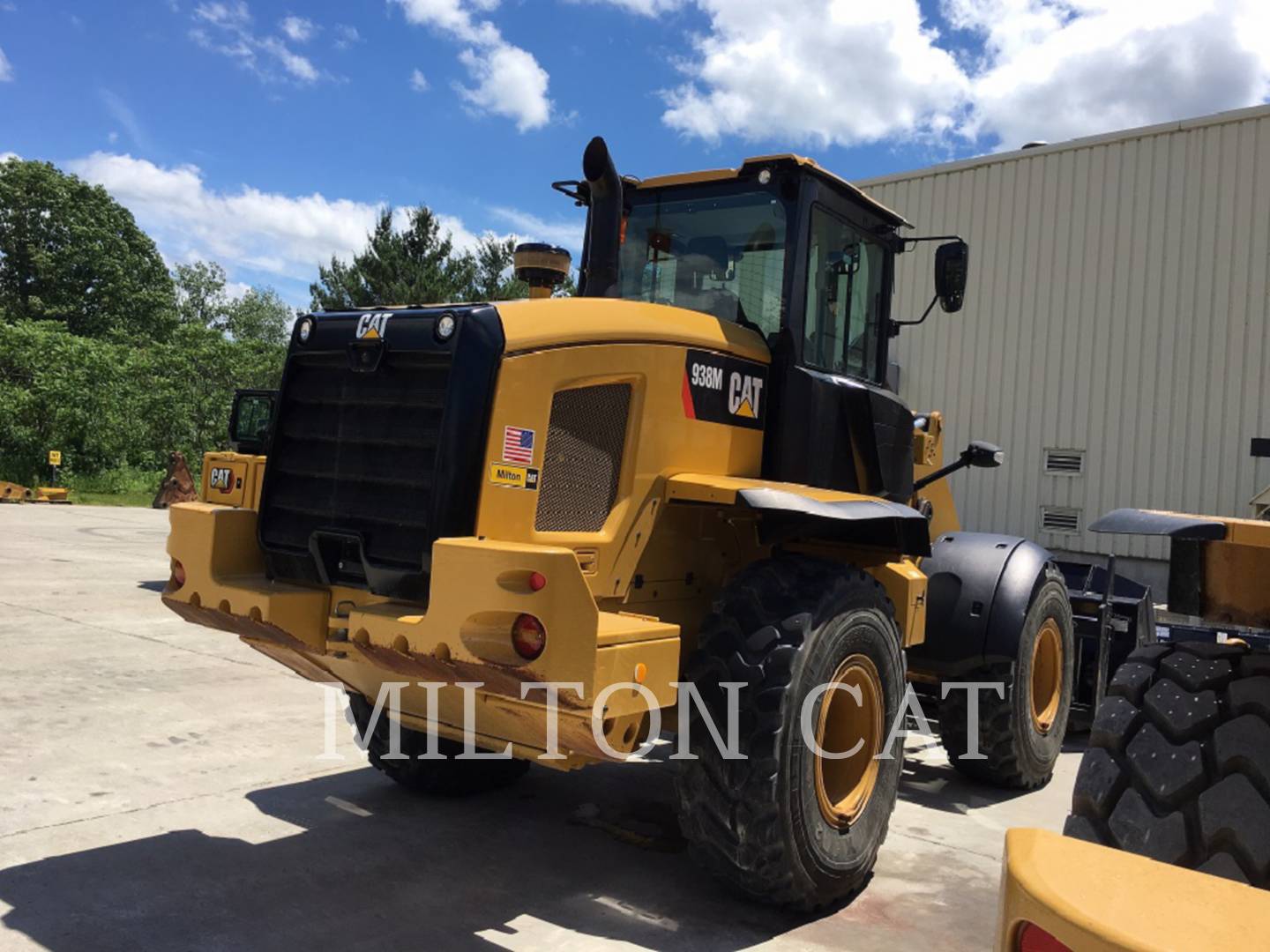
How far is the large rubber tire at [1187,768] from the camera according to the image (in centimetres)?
232

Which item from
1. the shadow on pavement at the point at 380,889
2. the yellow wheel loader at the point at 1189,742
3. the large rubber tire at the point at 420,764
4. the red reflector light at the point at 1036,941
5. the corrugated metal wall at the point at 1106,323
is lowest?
the shadow on pavement at the point at 380,889

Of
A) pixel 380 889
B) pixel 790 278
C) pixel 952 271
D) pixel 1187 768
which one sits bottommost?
pixel 380 889

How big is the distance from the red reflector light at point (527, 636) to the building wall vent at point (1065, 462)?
36.1 ft

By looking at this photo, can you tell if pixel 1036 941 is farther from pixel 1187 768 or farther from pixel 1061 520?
pixel 1061 520

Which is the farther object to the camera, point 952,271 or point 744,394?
point 952,271

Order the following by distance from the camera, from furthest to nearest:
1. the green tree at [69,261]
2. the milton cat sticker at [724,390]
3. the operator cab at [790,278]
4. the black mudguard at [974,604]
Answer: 1. the green tree at [69,261]
2. the black mudguard at [974,604]
3. the operator cab at [790,278]
4. the milton cat sticker at [724,390]

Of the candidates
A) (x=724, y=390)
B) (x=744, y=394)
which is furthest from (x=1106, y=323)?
(x=724, y=390)

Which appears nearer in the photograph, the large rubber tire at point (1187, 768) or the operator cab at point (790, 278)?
the large rubber tire at point (1187, 768)

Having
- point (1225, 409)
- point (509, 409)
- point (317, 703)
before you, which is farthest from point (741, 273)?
point (1225, 409)

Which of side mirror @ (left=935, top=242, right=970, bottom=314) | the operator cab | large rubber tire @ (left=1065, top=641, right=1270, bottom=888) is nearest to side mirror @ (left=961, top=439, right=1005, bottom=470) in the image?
the operator cab

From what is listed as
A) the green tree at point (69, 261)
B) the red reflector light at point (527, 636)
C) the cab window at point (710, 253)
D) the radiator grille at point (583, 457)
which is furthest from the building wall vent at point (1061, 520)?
the green tree at point (69, 261)

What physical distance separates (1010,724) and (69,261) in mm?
53616

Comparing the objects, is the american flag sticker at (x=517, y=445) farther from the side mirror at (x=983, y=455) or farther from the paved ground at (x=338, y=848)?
the side mirror at (x=983, y=455)

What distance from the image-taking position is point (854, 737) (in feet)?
14.5
